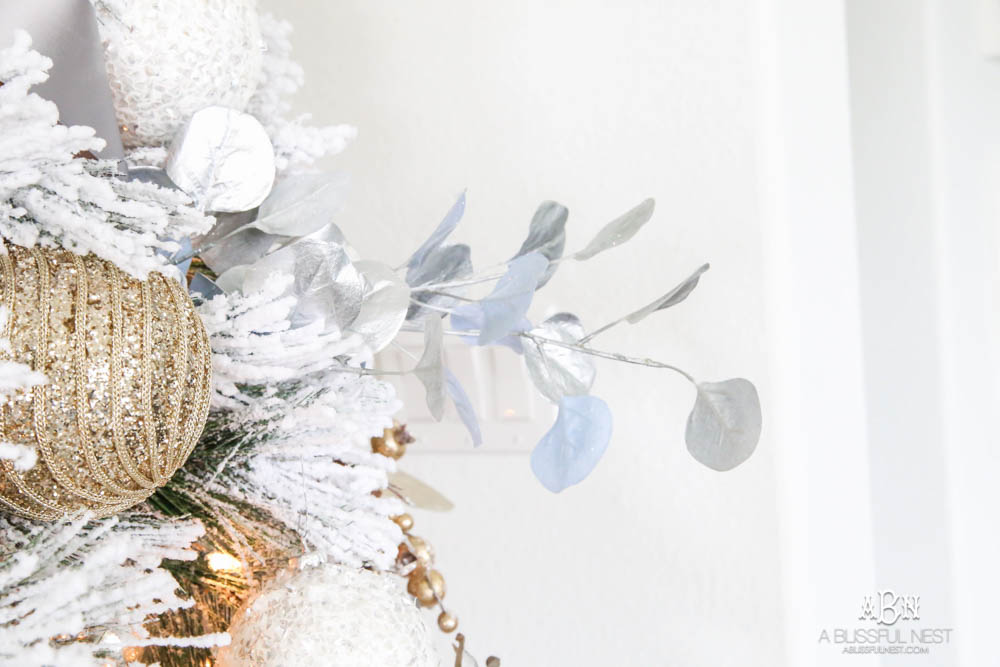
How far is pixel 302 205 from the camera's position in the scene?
1.26 ft

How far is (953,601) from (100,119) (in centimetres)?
86

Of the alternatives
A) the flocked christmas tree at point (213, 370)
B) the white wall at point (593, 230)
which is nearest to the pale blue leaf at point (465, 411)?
the flocked christmas tree at point (213, 370)

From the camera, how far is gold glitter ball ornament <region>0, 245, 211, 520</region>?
0.27 m

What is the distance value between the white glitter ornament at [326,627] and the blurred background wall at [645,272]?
293mm

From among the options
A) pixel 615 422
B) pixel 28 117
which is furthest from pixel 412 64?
pixel 28 117

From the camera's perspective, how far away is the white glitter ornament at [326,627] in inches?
13.7

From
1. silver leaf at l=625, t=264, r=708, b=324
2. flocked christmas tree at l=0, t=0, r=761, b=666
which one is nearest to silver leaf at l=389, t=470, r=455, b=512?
flocked christmas tree at l=0, t=0, r=761, b=666

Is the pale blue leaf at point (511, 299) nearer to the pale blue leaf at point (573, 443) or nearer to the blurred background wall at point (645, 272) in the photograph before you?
the pale blue leaf at point (573, 443)

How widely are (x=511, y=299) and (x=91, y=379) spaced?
Answer: 18 cm

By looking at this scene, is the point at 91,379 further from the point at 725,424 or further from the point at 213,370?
the point at 725,424

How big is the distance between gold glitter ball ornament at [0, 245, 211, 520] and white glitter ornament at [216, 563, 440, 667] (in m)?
0.09

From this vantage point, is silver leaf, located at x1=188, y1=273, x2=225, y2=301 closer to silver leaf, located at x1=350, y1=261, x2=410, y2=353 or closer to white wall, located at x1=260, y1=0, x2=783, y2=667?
silver leaf, located at x1=350, y1=261, x2=410, y2=353

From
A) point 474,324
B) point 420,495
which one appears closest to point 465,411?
point 474,324

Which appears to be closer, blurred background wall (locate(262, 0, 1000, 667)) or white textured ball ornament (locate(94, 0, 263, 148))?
white textured ball ornament (locate(94, 0, 263, 148))
